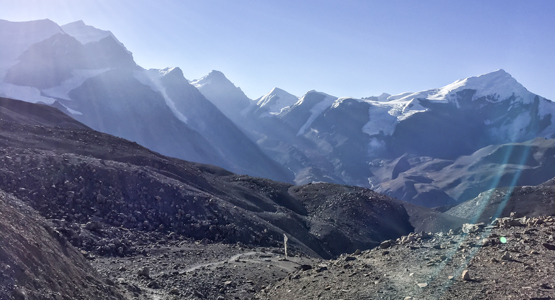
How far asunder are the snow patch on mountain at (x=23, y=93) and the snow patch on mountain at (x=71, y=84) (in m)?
4.98

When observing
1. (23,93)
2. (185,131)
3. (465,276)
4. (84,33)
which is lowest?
(465,276)

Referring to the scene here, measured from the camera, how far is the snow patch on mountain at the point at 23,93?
126938mm

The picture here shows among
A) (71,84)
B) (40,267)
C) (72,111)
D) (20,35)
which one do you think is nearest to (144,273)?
(40,267)

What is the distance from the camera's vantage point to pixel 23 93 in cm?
13050

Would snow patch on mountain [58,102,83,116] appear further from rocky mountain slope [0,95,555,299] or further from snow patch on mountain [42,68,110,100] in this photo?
rocky mountain slope [0,95,555,299]

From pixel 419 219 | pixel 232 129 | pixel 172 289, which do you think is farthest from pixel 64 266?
pixel 232 129

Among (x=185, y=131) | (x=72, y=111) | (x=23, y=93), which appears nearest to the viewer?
(x=23, y=93)

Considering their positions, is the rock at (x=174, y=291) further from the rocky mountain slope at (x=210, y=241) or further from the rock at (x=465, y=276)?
the rock at (x=465, y=276)

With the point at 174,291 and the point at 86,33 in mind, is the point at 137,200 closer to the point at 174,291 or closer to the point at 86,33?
the point at 174,291

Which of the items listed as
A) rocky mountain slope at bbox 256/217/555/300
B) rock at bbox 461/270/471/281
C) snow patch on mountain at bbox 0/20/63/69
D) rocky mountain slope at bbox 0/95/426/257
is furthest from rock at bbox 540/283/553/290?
snow patch on mountain at bbox 0/20/63/69

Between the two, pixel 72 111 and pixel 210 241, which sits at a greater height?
pixel 72 111

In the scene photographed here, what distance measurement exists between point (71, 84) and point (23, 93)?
18545 mm

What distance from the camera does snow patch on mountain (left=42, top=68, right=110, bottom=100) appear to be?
139800 mm

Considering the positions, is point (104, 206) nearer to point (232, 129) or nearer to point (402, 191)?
point (402, 191)
